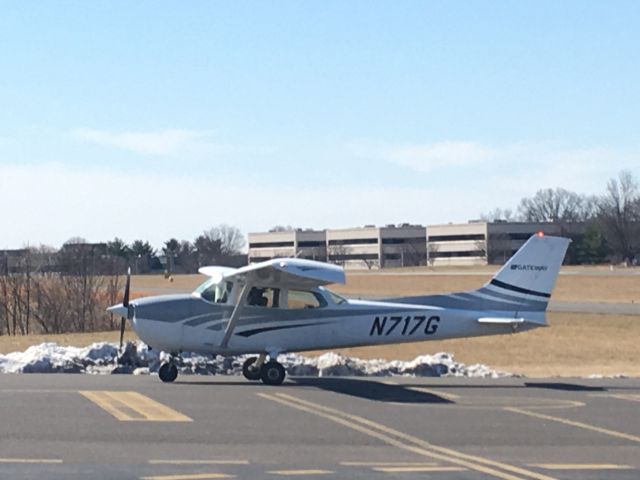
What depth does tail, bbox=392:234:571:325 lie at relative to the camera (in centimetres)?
2198

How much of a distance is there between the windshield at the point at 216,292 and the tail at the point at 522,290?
323 cm

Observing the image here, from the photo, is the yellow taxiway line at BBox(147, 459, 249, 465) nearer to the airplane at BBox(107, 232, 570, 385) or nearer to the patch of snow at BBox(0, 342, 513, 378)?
the airplane at BBox(107, 232, 570, 385)

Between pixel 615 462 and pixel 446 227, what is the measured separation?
137097 millimetres

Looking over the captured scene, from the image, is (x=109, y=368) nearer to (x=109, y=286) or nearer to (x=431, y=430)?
(x=431, y=430)

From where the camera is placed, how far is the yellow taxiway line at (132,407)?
14.8m

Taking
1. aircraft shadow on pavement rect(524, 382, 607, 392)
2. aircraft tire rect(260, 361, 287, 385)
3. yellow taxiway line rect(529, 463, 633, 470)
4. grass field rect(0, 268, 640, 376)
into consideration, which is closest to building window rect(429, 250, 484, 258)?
grass field rect(0, 268, 640, 376)

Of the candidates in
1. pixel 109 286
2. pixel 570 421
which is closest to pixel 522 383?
pixel 570 421

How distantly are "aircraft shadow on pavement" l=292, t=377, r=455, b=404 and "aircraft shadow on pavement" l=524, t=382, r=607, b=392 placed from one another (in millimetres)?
2409

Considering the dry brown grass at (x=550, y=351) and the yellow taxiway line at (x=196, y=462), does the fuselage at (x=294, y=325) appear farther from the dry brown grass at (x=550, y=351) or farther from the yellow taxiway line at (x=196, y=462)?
the yellow taxiway line at (x=196, y=462)

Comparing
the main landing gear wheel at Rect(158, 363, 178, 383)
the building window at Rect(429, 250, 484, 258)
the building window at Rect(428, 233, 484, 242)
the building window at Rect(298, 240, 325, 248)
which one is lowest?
the main landing gear wheel at Rect(158, 363, 178, 383)

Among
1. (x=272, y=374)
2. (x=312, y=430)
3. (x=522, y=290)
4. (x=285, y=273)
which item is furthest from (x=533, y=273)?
(x=312, y=430)

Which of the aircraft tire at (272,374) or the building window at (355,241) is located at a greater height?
the building window at (355,241)

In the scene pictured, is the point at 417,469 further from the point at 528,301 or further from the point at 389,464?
the point at 528,301

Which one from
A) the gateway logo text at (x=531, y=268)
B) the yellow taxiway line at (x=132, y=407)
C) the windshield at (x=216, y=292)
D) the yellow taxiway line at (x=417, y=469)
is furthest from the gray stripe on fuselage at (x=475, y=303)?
the yellow taxiway line at (x=417, y=469)
